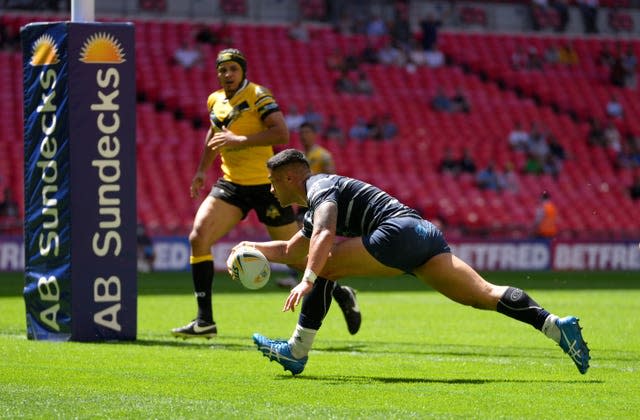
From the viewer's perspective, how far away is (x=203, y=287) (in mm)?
10648

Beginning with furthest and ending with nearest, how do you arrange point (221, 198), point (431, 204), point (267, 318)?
point (431, 204) < point (267, 318) < point (221, 198)

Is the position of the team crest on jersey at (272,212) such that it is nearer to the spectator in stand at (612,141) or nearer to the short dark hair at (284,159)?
the short dark hair at (284,159)

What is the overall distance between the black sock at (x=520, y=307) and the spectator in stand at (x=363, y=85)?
79.4ft

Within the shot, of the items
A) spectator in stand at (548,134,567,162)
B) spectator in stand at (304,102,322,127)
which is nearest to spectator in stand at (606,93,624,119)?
spectator in stand at (548,134,567,162)

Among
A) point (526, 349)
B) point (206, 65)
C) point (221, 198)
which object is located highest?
point (221, 198)

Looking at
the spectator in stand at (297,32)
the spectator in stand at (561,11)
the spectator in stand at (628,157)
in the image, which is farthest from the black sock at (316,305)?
the spectator in stand at (561,11)

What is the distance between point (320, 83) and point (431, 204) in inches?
215

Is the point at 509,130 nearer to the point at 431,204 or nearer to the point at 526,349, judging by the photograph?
the point at 431,204

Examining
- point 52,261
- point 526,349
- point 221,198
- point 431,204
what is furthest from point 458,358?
point 431,204

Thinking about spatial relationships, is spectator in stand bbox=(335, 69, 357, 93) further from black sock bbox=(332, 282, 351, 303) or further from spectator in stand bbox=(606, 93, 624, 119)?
black sock bbox=(332, 282, 351, 303)

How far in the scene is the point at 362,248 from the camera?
8.03 meters

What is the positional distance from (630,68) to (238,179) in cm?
2850

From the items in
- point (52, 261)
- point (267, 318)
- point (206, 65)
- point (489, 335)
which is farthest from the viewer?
point (206, 65)

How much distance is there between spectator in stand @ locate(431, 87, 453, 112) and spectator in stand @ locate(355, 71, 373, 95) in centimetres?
170
